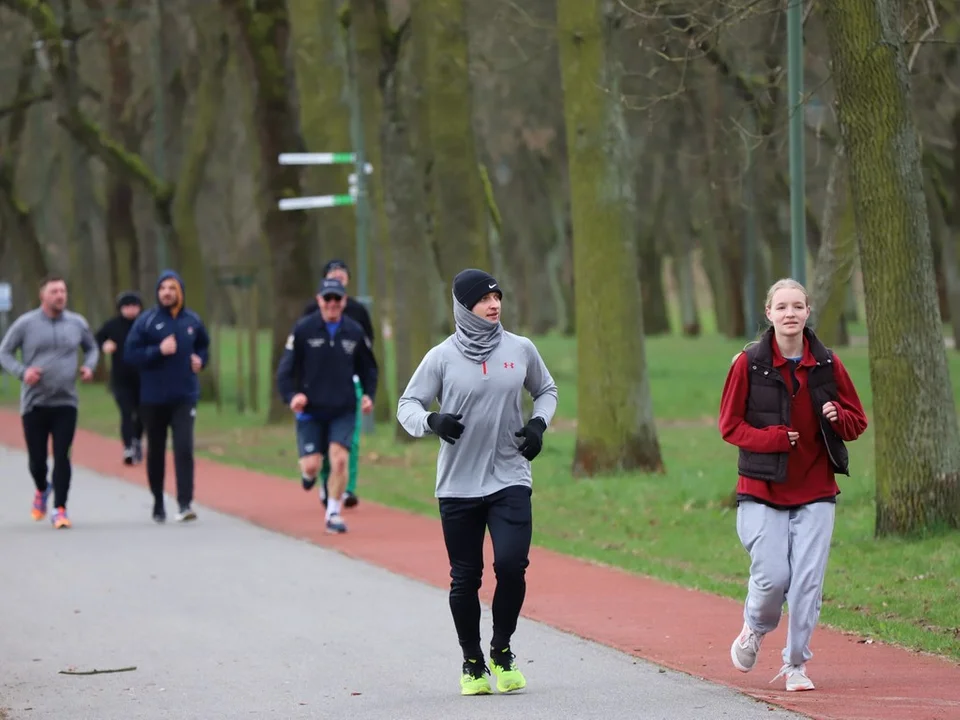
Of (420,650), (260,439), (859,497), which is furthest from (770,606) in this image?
(260,439)

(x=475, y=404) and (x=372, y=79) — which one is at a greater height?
(x=372, y=79)

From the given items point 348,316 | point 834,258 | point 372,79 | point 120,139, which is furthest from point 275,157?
point 834,258

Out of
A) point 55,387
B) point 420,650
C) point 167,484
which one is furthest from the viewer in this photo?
point 167,484

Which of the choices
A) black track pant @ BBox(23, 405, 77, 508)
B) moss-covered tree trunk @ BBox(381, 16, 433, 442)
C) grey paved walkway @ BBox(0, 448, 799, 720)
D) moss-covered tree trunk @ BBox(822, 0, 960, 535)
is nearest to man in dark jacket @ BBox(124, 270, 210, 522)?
black track pant @ BBox(23, 405, 77, 508)

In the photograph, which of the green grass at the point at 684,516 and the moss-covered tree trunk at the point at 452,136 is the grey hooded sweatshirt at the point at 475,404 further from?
the moss-covered tree trunk at the point at 452,136

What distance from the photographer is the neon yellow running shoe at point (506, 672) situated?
827 centimetres

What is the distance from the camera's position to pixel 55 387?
51.2 ft

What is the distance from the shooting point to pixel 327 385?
48.8ft

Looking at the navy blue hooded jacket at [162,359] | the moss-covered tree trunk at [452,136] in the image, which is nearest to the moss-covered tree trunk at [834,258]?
the navy blue hooded jacket at [162,359]

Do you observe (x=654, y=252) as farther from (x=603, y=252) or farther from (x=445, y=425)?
A: (x=445, y=425)

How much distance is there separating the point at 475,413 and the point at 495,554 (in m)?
0.63

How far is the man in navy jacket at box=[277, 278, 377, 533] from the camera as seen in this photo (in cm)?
1487

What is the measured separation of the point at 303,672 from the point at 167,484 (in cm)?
1126

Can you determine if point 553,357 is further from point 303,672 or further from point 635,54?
point 303,672
